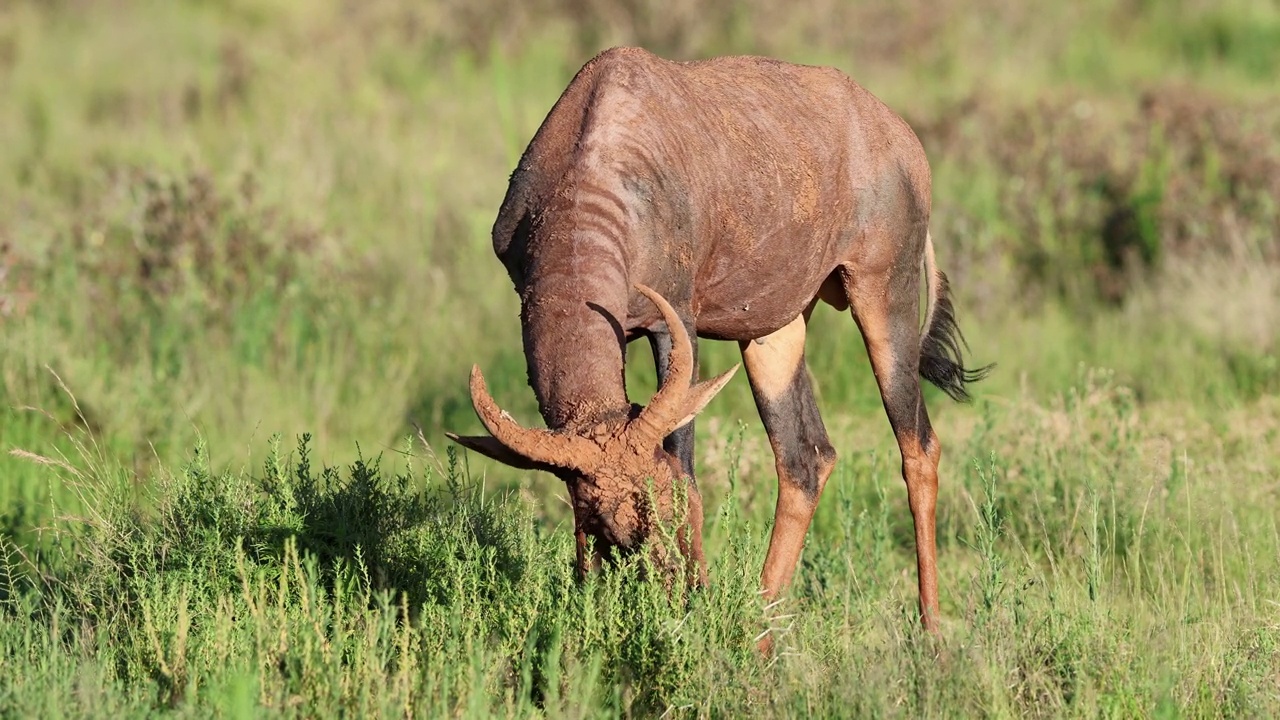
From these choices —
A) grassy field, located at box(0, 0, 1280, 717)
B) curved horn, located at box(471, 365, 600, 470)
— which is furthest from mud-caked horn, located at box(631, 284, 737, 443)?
grassy field, located at box(0, 0, 1280, 717)

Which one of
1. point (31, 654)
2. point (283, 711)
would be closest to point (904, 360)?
point (283, 711)

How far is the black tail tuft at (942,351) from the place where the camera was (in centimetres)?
726

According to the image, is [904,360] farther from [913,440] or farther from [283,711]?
[283,711]

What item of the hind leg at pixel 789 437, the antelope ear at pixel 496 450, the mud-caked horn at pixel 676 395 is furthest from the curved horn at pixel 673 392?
the hind leg at pixel 789 437

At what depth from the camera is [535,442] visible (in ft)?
→ 15.1

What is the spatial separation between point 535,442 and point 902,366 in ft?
8.80

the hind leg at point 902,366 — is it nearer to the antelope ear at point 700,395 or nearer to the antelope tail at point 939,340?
the antelope tail at point 939,340

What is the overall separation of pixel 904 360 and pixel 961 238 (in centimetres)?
494

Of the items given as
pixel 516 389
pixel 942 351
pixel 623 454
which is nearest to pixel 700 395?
pixel 623 454

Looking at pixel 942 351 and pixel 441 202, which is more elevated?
pixel 441 202

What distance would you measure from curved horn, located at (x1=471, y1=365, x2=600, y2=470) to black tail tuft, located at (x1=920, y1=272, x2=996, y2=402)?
2938mm

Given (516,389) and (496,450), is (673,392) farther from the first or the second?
(516,389)

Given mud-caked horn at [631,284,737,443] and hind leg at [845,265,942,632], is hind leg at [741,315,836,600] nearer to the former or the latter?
hind leg at [845,265,942,632]

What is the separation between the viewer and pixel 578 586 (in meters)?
5.33
